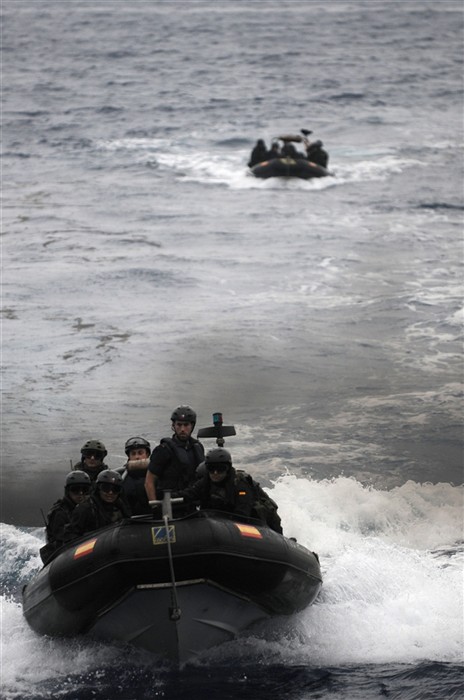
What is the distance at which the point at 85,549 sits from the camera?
11.9m

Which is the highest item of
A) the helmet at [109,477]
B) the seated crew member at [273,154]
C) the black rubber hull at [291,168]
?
the helmet at [109,477]

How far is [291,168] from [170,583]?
111 ft

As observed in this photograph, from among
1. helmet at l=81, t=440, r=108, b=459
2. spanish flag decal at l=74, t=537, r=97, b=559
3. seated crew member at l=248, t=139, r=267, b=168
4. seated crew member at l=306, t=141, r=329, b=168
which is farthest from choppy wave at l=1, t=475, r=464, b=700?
seated crew member at l=248, t=139, r=267, b=168

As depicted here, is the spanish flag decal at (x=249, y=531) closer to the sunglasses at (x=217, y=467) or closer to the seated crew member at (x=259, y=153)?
the sunglasses at (x=217, y=467)

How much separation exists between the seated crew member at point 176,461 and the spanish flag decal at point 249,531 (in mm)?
1167

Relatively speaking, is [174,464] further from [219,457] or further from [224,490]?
[219,457]

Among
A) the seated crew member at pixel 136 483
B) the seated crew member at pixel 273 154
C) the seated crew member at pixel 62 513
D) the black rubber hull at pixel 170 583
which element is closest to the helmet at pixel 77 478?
the seated crew member at pixel 62 513

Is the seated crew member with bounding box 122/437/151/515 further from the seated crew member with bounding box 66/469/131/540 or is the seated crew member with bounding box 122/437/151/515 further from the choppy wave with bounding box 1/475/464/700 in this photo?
the choppy wave with bounding box 1/475/464/700

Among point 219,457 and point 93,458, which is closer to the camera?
point 219,457

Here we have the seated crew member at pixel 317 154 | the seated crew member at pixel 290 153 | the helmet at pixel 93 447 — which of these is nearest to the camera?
the helmet at pixel 93 447

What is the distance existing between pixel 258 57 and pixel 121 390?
5599cm

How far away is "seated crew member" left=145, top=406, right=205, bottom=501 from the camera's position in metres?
13.1

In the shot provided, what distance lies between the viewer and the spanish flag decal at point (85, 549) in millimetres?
11875

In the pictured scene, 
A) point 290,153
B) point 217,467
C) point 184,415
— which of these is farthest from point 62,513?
point 290,153
